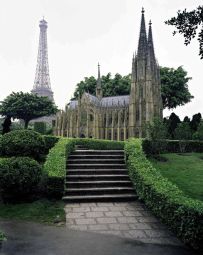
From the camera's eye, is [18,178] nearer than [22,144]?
Yes

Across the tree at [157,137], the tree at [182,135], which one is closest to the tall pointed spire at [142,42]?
the tree at [182,135]

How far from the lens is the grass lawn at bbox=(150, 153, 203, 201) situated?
12.5 meters

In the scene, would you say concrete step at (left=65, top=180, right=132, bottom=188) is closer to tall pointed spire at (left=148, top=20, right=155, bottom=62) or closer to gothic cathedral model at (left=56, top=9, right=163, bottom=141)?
gothic cathedral model at (left=56, top=9, right=163, bottom=141)

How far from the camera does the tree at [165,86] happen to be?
2549 inches

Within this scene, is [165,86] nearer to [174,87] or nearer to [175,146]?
[174,87]

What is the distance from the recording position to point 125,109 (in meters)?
71.9

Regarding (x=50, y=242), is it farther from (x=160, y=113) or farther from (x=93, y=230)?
(x=160, y=113)

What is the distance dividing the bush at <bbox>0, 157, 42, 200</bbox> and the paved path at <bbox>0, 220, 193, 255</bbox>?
2.42 metres

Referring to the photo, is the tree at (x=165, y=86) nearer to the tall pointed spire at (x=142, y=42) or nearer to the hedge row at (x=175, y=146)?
the tall pointed spire at (x=142, y=42)

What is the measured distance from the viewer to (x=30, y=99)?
61875 mm

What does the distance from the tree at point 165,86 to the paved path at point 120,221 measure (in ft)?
183

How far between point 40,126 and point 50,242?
121ft

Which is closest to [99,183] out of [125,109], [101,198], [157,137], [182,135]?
[101,198]

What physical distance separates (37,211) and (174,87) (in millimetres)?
60478
